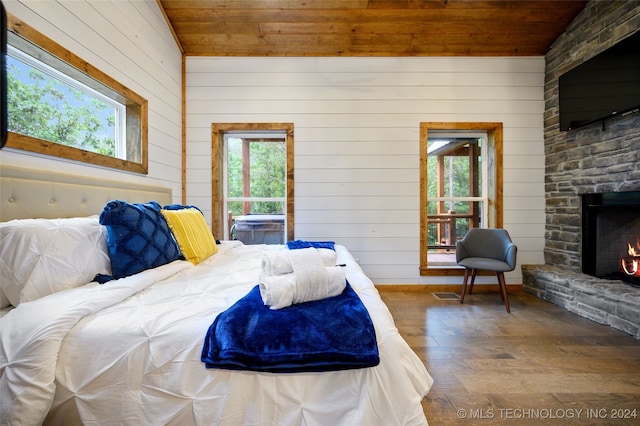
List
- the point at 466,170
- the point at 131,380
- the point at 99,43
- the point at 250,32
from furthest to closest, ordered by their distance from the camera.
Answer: the point at 466,170 < the point at 250,32 < the point at 99,43 < the point at 131,380

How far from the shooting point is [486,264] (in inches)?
108

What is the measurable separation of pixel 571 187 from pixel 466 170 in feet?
3.55

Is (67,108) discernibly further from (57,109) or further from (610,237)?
(610,237)

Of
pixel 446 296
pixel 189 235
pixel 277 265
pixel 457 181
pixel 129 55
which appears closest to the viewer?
pixel 277 265

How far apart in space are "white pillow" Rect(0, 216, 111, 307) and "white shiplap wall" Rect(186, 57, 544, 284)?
191 centimetres

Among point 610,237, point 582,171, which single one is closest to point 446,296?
point 610,237

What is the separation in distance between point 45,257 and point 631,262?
14.7 ft

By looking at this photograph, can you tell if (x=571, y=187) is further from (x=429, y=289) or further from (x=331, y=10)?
(x=331, y=10)

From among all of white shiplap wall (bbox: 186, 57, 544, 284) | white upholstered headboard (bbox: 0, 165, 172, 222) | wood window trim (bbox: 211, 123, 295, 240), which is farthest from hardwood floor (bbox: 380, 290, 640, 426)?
white upholstered headboard (bbox: 0, 165, 172, 222)

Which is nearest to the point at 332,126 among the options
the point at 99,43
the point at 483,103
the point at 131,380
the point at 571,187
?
the point at 483,103

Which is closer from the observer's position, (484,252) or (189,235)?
(189,235)

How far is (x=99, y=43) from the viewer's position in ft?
6.75

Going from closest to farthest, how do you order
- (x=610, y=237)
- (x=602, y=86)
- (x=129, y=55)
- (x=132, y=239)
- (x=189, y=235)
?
(x=132, y=239)
(x=189, y=235)
(x=129, y=55)
(x=602, y=86)
(x=610, y=237)

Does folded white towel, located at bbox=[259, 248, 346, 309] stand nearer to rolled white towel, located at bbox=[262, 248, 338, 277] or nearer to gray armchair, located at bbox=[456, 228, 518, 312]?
rolled white towel, located at bbox=[262, 248, 338, 277]
